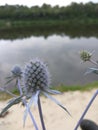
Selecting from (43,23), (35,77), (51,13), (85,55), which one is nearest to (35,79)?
(35,77)

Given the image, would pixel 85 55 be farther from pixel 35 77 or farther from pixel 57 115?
pixel 57 115

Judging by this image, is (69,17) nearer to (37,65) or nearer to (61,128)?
(61,128)

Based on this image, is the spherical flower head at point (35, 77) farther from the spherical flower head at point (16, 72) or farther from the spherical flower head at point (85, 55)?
the spherical flower head at point (85, 55)

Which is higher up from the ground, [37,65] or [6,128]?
[37,65]

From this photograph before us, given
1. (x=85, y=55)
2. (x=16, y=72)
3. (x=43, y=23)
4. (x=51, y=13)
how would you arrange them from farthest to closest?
(x=51, y=13)
(x=43, y=23)
(x=85, y=55)
(x=16, y=72)

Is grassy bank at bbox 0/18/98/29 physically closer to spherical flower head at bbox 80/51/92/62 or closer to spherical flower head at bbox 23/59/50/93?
spherical flower head at bbox 80/51/92/62

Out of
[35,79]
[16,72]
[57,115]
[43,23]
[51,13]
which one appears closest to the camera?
[35,79]

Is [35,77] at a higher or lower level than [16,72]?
higher

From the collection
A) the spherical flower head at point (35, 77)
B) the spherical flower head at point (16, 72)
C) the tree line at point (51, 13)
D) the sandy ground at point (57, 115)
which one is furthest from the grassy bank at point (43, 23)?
the spherical flower head at point (35, 77)

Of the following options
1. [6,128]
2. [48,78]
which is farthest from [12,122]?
[48,78]
